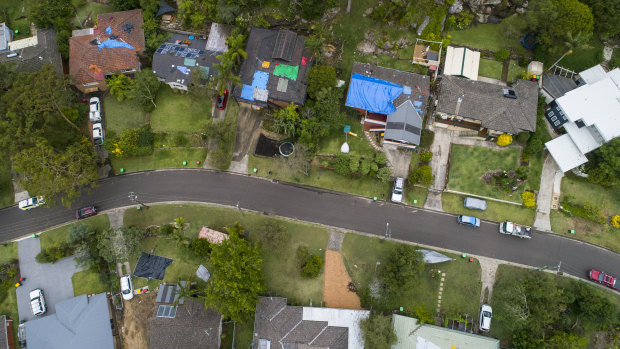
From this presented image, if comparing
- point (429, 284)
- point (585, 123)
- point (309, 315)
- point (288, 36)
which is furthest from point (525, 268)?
point (288, 36)

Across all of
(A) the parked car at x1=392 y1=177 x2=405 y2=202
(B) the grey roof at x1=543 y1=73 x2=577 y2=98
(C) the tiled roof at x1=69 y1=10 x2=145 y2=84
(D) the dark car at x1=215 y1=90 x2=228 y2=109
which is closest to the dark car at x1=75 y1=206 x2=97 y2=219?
(C) the tiled roof at x1=69 y1=10 x2=145 y2=84

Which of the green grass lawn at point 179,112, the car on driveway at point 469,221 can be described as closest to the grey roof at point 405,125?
the car on driveway at point 469,221

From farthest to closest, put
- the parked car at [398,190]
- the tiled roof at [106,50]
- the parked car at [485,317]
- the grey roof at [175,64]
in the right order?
1. the tiled roof at [106,50]
2. the grey roof at [175,64]
3. the parked car at [398,190]
4. the parked car at [485,317]

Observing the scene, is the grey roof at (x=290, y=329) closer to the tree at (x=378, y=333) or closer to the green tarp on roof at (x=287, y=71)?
the tree at (x=378, y=333)

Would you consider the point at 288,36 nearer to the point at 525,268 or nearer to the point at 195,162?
the point at 195,162

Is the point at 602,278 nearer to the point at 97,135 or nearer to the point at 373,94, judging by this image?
the point at 373,94

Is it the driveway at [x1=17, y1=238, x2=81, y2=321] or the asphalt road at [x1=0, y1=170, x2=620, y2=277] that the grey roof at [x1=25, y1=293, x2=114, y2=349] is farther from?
the asphalt road at [x1=0, y1=170, x2=620, y2=277]
